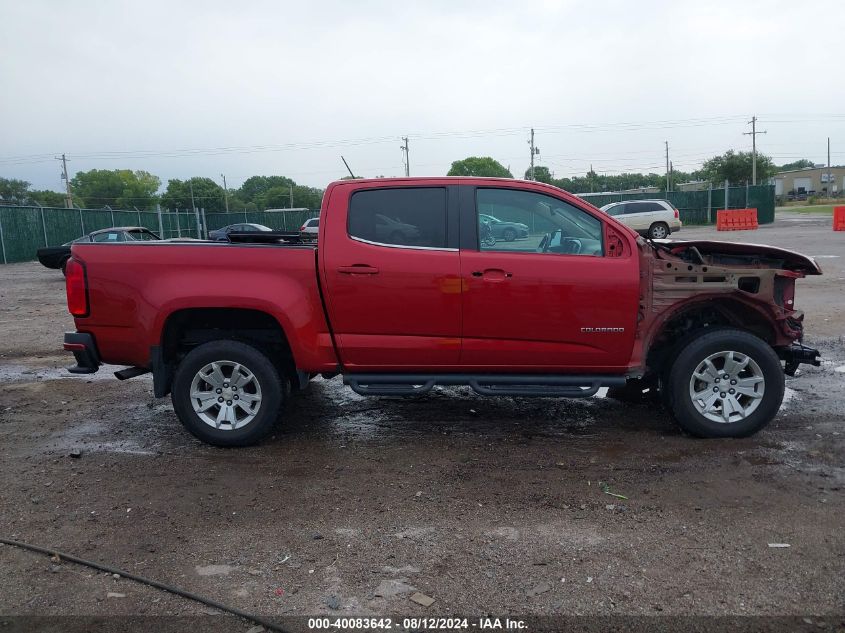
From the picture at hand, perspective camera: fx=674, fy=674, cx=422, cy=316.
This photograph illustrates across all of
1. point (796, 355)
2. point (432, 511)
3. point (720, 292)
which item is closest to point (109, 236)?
point (432, 511)

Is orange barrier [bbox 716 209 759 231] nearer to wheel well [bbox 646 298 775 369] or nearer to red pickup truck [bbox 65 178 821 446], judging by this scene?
wheel well [bbox 646 298 775 369]

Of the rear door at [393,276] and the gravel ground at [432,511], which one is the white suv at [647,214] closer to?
the gravel ground at [432,511]

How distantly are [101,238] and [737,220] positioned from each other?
103 ft

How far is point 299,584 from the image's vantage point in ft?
10.6

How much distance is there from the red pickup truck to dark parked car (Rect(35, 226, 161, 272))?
11.7 m

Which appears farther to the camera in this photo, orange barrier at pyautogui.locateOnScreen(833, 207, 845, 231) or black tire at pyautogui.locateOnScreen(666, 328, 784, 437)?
orange barrier at pyautogui.locateOnScreen(833, 207, 845, 231)

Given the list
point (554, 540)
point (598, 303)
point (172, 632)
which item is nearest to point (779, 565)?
point (554, 540)

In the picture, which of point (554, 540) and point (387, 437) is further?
point (387, 437)

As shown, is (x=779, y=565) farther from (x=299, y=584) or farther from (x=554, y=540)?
(x=299, y=584)

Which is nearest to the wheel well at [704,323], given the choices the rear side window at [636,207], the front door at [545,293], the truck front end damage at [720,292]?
the truck front end damage at [720,292]

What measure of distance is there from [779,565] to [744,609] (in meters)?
0.50

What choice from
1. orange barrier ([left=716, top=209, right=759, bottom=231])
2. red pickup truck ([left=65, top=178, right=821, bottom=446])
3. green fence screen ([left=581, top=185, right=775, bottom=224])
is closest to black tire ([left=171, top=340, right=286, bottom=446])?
red pickup truck ([left=65, top=178, right=821, bottom=446])

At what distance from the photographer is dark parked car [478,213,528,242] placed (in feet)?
16.2

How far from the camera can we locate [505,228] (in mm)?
4992
